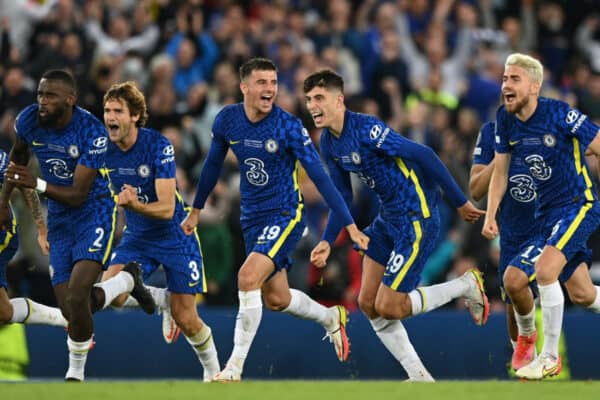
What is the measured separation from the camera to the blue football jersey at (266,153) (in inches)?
450

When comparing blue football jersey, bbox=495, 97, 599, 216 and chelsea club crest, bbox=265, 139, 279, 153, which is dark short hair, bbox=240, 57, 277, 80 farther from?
blue football jersey, bbox=495, 97, 599, 216

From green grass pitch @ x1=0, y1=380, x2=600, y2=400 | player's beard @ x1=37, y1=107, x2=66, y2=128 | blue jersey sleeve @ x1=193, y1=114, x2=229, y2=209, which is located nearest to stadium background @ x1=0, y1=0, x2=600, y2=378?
blue jersey sleeve @ x1=193, y1=114, x2=229, y2=209

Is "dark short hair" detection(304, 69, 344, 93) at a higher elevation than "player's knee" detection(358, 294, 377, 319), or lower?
Answer: higher

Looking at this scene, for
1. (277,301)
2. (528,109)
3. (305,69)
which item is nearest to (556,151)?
(528,109)

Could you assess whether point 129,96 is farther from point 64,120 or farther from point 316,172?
point 316,172

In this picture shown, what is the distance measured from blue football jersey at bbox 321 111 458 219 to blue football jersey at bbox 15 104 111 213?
1.98m

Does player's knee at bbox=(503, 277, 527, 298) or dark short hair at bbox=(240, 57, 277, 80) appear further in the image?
dark short hair at bbox=(240, 57, 277, 80)

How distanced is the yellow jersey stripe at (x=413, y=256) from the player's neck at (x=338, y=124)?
0.99 m

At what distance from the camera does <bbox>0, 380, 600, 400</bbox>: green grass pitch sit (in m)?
8.92

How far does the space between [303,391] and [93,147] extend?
2952mm

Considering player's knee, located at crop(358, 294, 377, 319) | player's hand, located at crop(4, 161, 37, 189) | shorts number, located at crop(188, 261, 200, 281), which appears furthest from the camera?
shorts number, located at crop(188, 261, 200, 281)

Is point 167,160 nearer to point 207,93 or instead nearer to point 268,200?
point 268,200

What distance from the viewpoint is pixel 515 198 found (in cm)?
1188

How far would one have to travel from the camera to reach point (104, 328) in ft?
48.0
